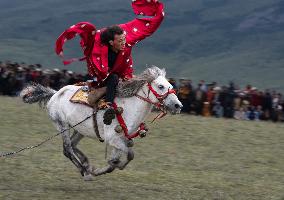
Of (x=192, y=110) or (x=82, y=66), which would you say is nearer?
(x=192, y=110)

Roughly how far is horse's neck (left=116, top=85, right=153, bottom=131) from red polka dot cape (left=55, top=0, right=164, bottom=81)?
1.41ft

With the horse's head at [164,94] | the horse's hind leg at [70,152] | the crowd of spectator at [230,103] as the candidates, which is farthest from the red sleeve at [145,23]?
the crowd of spectator at [230,103]

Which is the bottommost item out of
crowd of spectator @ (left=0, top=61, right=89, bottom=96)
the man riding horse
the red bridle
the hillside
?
the hillside

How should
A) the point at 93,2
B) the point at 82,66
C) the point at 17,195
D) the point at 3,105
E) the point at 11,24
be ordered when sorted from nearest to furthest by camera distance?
the point at 17,195
the point at 3,105
the point at 82,66
the point at 11,24
the point at 93,2

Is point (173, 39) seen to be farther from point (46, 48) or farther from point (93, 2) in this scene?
point (93, 2)

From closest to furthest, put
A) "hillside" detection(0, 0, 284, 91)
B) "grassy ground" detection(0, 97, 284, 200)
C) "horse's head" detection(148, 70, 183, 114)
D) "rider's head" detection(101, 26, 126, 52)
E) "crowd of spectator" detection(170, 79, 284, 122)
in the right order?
"horse's head" detection(148, 70, 183, 114), "rider's head" detection(101, 26, 126, 52), "grassy ground" detection(0, 97, 284, 200), "crowd of spectator" detection(170, 79, 284, 122), "hillside" detection(0, 0, 284, 91)

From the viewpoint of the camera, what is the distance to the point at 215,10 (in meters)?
166

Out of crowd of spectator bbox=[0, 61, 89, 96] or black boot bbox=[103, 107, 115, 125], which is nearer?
→ black boot bbox=[103, 107, 115, 125]

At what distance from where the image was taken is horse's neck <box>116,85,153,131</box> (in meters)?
9.47

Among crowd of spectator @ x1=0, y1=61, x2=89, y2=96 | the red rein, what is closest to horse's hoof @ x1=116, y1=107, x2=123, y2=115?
the red rein

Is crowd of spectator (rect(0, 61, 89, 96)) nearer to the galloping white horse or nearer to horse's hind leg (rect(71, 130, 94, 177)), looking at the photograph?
horse's hind leg (rect(71, 130, 94, 177))

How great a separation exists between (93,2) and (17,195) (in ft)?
582

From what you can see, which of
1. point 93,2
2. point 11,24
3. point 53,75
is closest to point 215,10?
point 93,2

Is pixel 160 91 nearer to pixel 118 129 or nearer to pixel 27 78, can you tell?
pixel 118 129
